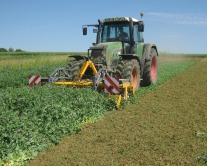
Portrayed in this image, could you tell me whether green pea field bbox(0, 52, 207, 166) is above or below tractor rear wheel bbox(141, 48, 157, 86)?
below

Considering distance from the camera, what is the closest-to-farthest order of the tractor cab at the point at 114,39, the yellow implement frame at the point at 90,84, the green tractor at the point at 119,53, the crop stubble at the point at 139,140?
the crop stubble at the point at 139,140 → the yellow implement frame at the point at 90,84 → the green tractor at the point at 119,53 → the tractor cab at the point at 114,39

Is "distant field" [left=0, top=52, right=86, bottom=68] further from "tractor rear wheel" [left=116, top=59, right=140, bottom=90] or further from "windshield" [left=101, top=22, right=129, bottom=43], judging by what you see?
"tractor rear wheel" [left=116, top=59, right=140, bottom=90]

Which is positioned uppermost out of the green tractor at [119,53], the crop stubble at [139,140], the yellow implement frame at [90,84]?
the green tractor at [119,53]

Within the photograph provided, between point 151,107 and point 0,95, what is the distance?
3839 mm

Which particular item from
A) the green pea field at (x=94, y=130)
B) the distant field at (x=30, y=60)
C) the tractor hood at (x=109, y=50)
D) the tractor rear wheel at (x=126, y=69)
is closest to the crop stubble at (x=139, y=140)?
the green pea field at (x=94, y=130)

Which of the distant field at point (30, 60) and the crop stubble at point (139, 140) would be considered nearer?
the crop stubble at point (139, 140)

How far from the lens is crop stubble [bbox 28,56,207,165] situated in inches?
205

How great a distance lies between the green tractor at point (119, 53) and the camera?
10380 millimetres

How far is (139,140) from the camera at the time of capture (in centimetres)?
607

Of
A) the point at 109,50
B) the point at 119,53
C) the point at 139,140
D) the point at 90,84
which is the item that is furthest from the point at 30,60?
the point at 139,140

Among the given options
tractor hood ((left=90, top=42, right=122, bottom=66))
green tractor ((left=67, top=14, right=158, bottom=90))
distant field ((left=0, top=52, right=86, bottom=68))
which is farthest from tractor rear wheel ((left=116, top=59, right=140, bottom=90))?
distant field ((left=0, top=52, right=86, bottom=68))

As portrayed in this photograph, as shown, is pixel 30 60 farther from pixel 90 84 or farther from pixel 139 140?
pixel 139 140

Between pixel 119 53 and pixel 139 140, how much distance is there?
555 centimetres

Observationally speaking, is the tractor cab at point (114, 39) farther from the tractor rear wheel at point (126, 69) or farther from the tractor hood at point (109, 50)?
the tractor rear wheel at point (126, 69)
